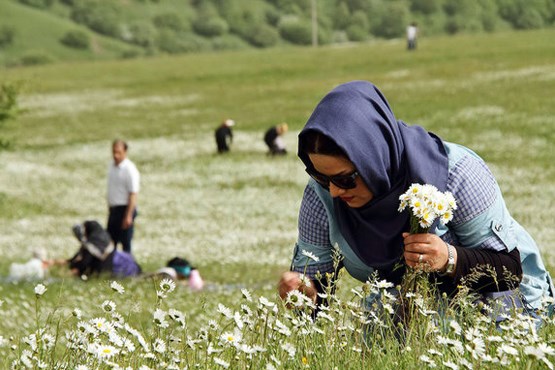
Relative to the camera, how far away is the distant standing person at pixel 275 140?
3412 centimetres

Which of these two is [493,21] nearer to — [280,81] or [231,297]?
[280,81]

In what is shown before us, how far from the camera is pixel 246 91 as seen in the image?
60.1 metres

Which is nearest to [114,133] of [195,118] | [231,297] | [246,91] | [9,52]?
[195,118]

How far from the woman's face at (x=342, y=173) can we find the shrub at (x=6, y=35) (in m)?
187

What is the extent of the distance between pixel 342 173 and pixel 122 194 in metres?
14.5

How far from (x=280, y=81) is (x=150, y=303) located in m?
49.9

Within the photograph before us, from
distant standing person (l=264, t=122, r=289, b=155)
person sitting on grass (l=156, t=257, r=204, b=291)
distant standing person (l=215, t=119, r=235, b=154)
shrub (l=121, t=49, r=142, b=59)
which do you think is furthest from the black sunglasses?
shrub (l=121, t=49, r=142, b=59)

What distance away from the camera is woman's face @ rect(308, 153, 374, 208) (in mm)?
4480

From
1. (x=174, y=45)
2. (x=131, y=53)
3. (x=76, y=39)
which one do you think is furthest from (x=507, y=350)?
(x=76, y=39)

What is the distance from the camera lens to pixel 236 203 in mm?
27406

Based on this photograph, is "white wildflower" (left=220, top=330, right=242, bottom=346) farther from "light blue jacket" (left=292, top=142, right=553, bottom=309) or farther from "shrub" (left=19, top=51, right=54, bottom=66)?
"shrub" (left=19, top=51, right=54, bottom=66)

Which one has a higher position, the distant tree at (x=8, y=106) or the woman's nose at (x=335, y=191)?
the woman's nose at (x=335, y=191)

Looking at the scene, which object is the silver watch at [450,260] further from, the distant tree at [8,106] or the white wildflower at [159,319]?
the distant tree at [8,106]

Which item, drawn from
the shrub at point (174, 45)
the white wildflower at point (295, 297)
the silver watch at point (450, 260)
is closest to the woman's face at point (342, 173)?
the silver watch at point (450, 260)
